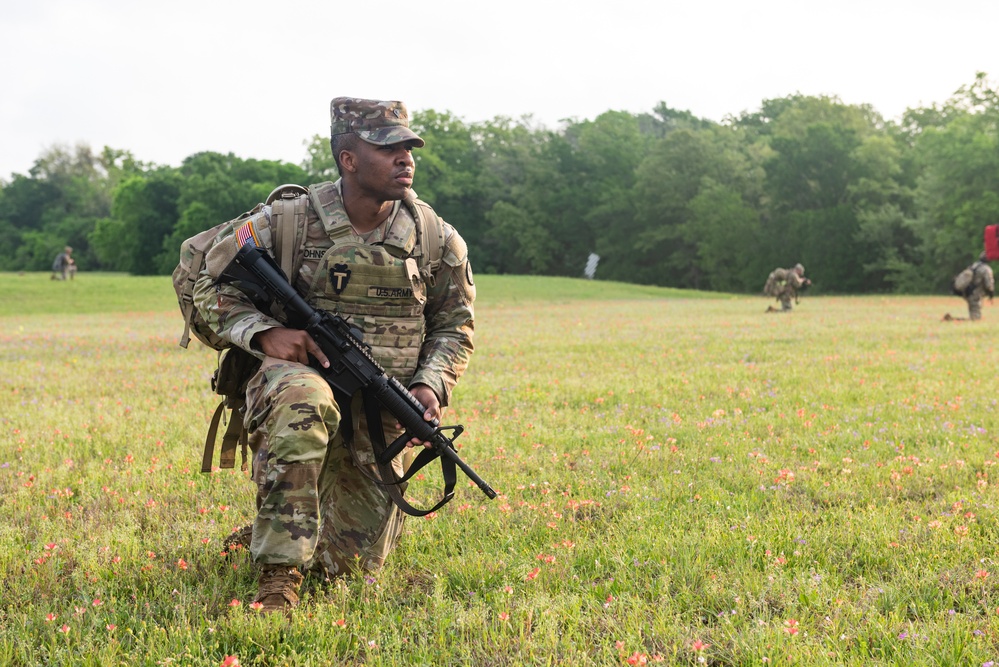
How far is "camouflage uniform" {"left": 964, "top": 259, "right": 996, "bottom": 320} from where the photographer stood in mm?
23406

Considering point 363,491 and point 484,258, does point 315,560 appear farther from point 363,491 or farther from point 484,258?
point 484,258

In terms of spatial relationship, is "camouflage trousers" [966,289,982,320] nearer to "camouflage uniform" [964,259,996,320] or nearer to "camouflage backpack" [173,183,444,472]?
"camouflage uniform" [964,259,996,320]

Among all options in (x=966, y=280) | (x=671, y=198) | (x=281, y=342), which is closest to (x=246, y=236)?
(x=281, y=342)

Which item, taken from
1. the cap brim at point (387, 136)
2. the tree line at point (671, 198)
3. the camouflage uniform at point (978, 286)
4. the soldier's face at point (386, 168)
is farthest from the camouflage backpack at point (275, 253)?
the tree line at point (671, 198)

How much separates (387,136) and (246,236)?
2.92 feet

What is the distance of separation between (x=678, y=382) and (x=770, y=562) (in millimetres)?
7157

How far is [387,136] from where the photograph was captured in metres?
4.25

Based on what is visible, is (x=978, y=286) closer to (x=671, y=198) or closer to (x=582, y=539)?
(x=582, y=539)

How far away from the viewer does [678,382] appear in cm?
1130

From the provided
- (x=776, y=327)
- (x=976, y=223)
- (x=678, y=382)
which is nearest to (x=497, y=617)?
(x=678, y=382)

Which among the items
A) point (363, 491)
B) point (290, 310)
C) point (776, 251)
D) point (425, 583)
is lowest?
point (425, 583)

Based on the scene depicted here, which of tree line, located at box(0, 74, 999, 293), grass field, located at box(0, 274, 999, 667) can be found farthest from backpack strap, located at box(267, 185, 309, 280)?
tree line, located at box(0, 74, 999, 293)

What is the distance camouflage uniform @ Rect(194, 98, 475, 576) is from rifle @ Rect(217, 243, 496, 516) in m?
0.11

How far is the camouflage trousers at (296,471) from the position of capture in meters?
3.80
